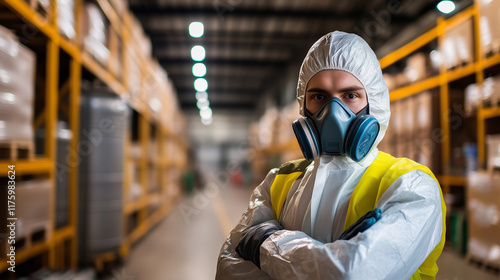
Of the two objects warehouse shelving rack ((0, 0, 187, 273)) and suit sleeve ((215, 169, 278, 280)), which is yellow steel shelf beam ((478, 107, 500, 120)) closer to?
suit sleeve ((215, 169, 278, 280))

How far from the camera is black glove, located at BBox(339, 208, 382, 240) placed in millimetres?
1075

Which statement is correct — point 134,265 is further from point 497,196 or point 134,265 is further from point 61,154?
point 497,196

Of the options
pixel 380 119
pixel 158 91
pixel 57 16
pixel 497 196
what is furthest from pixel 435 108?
pixel 158 91

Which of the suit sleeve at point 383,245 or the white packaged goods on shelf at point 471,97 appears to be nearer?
the suit sleeve at point 383,245

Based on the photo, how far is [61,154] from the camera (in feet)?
13.6

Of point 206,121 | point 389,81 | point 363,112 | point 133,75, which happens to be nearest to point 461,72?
point 389,81

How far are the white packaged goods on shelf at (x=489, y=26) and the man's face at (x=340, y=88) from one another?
8.32ft

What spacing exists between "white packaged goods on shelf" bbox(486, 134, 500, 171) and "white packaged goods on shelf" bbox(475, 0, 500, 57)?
84 centimetres

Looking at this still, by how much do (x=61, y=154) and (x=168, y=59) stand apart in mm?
9393

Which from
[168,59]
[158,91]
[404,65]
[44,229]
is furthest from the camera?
[168,59]

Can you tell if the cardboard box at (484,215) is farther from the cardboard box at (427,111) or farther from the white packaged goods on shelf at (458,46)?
the white packaged goods on shelf at (458,46)

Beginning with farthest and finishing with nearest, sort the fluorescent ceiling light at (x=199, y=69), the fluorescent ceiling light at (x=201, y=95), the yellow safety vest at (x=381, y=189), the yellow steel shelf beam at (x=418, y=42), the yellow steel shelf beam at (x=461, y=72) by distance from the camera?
the fluorescent ceiling light at (x=201, y=95)
the fluorescent ceiling light at (x=199, y=69)
the yellow steel shelf beam at (x=461, y=72)
the yellow steel shelf beam at (x=418, y=42)
the yellow safety vest at (x=381, y=189)

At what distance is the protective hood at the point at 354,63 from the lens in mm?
1313

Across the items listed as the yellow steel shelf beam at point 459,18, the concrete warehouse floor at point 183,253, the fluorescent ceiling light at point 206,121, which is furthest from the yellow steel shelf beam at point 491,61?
the fluorescent ceiling light at point 206,121
